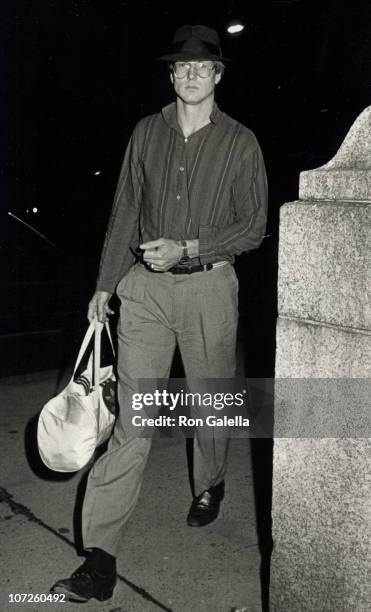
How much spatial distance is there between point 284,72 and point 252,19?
1617mm

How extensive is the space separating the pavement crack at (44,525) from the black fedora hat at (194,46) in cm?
218

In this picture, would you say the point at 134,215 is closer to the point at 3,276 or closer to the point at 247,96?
the point at 3,276

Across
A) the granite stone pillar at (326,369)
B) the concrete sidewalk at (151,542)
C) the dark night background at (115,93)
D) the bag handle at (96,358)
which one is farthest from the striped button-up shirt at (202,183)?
the dark night background at (115,93)

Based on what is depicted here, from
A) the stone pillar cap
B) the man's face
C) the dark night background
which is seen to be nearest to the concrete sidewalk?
the stone pillar cap

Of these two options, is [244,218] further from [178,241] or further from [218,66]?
[218,66]

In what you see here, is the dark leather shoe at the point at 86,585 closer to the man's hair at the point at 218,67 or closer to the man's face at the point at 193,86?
the man's face at the point at 193,86

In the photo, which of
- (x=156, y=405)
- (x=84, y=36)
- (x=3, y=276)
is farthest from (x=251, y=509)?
(x=84, y=36)

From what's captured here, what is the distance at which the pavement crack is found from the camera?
2941 millimetres

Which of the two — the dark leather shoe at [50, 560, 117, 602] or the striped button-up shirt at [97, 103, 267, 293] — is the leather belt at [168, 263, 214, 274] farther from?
the dark leather shoe at [50, 560, 117, 602]

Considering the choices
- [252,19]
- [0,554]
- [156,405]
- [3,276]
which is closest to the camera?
[156,405]

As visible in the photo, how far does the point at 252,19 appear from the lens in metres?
19.2

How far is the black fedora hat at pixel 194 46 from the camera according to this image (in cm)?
312

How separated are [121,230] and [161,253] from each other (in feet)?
1.49

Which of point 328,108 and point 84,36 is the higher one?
point 84,36
